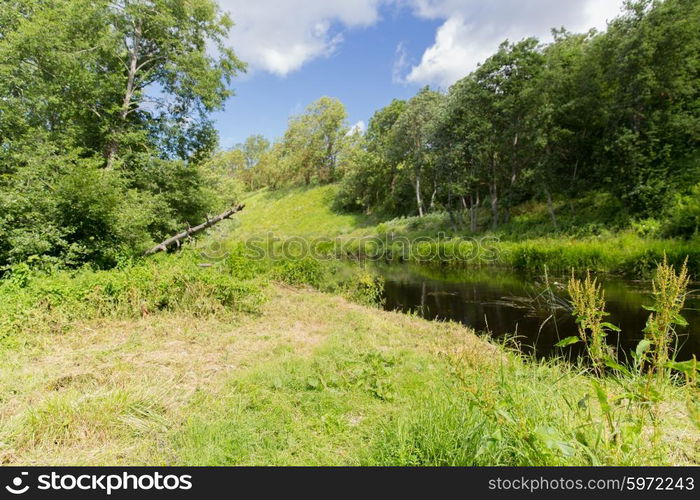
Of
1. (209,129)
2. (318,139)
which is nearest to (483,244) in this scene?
(209,129)

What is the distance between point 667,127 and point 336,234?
28.0m

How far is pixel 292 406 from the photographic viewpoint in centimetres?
442

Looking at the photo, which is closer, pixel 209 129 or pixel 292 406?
pixel 292 406

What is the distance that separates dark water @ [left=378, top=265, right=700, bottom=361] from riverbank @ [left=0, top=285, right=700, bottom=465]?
2474 mm

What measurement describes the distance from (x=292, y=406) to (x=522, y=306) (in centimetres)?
950

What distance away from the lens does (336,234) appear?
37.5m

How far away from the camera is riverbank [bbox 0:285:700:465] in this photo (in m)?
2.66

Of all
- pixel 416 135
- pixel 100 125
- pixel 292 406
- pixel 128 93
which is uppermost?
pixel 416 135

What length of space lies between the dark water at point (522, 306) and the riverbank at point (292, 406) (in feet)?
8.12

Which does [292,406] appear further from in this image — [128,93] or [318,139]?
[318,139]

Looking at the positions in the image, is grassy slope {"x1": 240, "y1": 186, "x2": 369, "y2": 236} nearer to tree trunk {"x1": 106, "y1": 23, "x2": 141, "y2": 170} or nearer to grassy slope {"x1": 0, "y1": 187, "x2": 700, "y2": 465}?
tree trunk {"x1": 106, "y1": 23, "x2": 141, "y2": 170}

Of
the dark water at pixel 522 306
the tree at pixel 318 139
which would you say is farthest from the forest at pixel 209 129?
the tree at pixel 318 139

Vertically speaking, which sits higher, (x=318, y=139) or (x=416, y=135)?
(x=318, y=139)

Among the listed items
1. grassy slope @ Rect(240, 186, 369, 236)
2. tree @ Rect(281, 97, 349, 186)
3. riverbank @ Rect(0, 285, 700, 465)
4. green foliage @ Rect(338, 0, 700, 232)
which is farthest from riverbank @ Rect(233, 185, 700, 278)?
tree @ Rect(281, 97, 349, 186)
